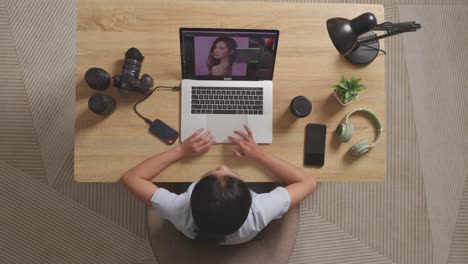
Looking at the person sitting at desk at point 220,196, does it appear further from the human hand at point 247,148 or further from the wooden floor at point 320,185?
the wooden floor at point 320,185

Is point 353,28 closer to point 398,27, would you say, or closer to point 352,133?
point 398,27

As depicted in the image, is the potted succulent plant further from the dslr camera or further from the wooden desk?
the dslr camera

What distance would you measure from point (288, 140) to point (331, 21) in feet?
1.33

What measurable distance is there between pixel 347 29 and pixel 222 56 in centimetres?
38

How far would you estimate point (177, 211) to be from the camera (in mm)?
1093

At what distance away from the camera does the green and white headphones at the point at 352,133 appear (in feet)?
3.80

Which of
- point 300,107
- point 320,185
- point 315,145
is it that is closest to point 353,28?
point 300,107

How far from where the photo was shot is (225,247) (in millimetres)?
1202

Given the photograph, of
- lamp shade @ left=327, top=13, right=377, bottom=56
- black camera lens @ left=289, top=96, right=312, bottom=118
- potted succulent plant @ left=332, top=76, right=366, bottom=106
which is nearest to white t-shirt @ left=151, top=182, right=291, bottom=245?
black camera lens @ left=289, top=96, right=312, bottom=118

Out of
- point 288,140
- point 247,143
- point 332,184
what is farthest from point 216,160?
point 332,184

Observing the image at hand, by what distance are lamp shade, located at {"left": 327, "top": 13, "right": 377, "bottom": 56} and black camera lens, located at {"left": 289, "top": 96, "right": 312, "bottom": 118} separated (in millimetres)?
213

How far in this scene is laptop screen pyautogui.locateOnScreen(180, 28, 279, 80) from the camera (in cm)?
101

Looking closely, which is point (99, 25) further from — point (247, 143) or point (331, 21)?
point (331, 21)

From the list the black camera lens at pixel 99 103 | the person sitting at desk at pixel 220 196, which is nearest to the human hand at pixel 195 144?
the person sitting at desk at pixel 220 196
